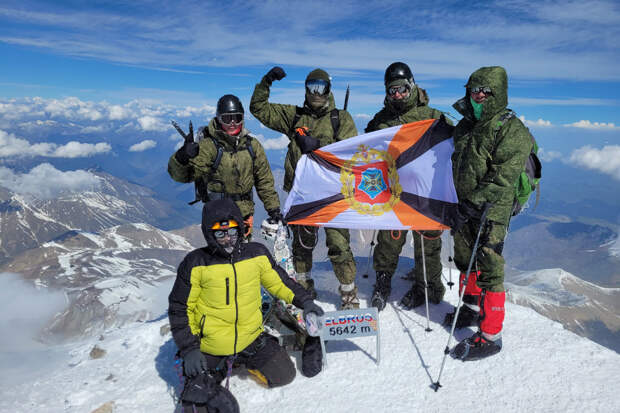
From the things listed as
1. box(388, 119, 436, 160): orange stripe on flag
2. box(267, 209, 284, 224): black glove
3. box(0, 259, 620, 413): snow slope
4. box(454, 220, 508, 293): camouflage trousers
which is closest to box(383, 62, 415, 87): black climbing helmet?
box(388, 119, 436, 160): orange stripe on flag

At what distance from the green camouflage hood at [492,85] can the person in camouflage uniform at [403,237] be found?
1938 millimetres

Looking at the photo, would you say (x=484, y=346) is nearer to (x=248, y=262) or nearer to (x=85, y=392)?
(x=248, y=262)

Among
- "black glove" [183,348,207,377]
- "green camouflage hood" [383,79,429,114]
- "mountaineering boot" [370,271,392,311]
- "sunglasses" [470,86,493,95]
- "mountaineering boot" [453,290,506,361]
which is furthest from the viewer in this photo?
"mountaineering boot" [370,271,392,311]

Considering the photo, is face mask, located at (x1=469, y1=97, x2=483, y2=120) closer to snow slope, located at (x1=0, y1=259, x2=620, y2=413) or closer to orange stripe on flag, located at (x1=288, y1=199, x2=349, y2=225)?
orange stripe on flag, located at (x1=288, y1=199, x2=349, y2=225)

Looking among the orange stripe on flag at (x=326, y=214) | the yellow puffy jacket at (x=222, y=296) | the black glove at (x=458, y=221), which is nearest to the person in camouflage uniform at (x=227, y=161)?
the orange stripe on flag at (x=326, y=214)

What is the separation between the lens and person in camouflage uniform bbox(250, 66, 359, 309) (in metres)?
7.90

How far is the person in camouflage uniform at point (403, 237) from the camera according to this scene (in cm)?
785

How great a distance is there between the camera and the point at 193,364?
504cm

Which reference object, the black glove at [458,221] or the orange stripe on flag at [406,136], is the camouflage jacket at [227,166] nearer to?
the orange stripe on flag at [406,136]

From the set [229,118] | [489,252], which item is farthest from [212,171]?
[489,252]

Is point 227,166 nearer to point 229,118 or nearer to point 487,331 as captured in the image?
point 229,118

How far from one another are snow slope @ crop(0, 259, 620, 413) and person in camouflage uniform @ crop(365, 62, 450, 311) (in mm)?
779

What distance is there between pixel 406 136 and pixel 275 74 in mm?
3398

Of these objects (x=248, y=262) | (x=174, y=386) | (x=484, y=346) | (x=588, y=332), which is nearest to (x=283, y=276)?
(x=248, y=262)
